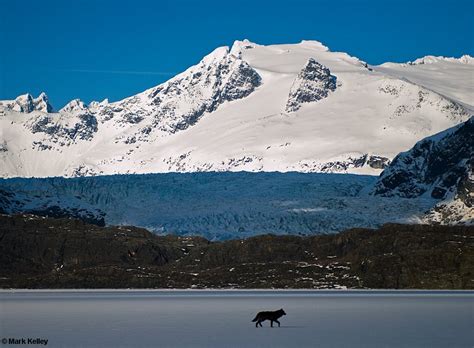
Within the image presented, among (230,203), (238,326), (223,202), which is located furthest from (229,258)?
(238,326)

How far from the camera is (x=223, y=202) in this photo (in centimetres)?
16950

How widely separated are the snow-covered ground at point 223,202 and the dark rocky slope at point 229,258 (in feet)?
40.0

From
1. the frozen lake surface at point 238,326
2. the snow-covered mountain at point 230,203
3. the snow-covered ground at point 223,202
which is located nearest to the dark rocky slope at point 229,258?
the snow-covered ground at point 223,202

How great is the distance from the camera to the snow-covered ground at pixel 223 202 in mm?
161375

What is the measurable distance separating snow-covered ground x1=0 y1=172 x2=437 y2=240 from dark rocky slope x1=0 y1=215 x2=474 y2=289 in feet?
40.0

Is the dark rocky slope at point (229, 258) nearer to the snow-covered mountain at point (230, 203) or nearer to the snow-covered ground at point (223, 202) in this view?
the snow-covered ground at point (223, 202)

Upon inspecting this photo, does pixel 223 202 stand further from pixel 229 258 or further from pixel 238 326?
pixel 238 326

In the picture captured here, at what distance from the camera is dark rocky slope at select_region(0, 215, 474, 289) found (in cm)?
11925

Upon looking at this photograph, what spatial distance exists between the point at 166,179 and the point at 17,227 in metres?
36.9

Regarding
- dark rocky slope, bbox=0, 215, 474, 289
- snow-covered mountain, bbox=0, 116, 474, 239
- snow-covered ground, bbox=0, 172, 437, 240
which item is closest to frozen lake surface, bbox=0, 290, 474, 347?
dark rocky slope, bbox=0, 215, 474, 289

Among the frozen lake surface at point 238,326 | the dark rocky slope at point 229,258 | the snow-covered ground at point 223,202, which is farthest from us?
the snow-covered ground at point 223,202

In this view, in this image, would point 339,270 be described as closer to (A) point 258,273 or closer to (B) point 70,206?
(A) point 258,273

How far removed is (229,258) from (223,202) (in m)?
29.3

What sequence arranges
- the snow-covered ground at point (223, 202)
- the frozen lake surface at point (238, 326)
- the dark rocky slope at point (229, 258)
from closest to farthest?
the frozen lake surface at point (238, 326)
the dark rocky slope at point (229, 258)
the snow-covered ground at point (223, 202)
